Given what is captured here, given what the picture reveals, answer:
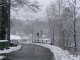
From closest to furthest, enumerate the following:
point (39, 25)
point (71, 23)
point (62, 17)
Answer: point (71, 23)
point (62, 17)
point (39, 25)

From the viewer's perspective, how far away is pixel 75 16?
34.4 metres

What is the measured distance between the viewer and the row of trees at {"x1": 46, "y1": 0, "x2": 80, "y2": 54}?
34.5 metres

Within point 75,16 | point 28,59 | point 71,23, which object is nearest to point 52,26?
point 71,23

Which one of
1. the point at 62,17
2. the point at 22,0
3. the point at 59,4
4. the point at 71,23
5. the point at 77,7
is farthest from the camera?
the point at 59,4

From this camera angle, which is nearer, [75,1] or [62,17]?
[75,1]

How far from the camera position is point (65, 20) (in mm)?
41188

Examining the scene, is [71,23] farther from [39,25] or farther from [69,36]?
[39,25]

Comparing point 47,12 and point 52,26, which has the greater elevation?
point 47,12

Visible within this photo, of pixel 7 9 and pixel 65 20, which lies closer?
pixel 7 9

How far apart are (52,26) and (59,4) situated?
7897mm

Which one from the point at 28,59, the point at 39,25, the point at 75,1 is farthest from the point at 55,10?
the point at 39,25

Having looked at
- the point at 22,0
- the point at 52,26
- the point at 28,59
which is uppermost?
the point at 22,0

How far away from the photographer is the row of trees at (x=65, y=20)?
34500 mm

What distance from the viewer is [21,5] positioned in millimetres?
27062
